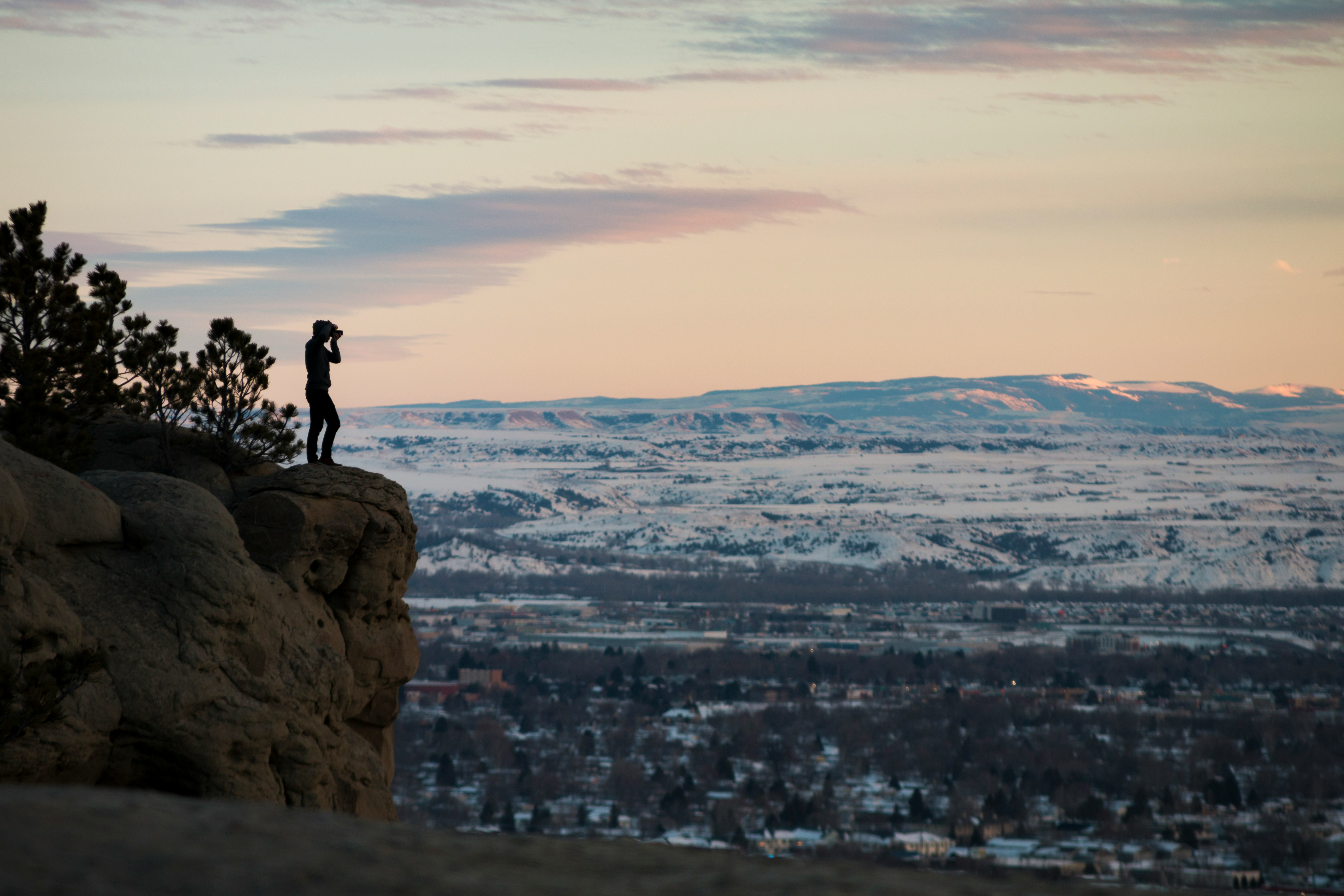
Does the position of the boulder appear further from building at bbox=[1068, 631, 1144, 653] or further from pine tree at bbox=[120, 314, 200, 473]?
building at bbox=[1068, 631, 1144, 653]

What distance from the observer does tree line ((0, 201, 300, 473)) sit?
2502 centimetres

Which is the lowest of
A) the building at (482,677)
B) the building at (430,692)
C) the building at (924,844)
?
the building at (430,692)

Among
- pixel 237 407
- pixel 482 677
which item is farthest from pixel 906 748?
pixel 237 407

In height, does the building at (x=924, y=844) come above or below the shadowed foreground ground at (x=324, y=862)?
below

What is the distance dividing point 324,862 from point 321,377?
15.6 meters

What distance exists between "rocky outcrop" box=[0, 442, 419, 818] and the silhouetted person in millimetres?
795

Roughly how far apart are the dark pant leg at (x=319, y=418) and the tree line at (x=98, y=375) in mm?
1577

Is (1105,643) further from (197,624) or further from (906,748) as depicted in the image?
(197,624)

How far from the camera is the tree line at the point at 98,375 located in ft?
82.1

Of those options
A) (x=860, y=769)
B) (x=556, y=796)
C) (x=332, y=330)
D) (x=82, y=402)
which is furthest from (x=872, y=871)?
(x=860, y=769)

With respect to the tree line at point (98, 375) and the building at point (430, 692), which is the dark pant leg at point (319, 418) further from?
the building at point (430, 692)

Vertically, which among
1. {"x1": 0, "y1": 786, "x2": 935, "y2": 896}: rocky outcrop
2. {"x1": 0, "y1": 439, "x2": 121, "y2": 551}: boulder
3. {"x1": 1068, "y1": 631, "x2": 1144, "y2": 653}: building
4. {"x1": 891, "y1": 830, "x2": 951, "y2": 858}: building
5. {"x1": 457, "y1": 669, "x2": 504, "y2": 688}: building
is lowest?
{"x1": 457, "y1": 669, "x2": 504, "y2": 688}: building

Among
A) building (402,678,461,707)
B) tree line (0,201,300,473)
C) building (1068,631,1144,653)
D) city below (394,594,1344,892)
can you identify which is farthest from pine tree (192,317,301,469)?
building (1068,631,1144,653)

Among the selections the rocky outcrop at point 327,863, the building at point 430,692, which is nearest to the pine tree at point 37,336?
the rocky outcrop at point 327,863
